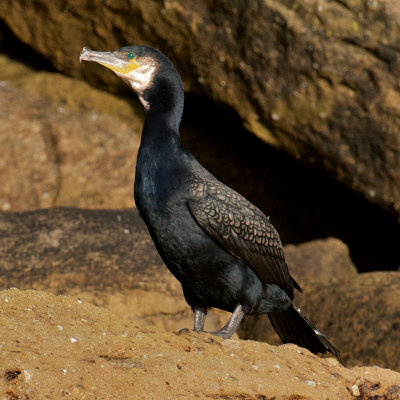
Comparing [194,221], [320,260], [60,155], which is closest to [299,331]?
[194,221]

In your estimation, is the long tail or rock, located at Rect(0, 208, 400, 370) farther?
rock, located at Rect(0, 208, 400, 370)

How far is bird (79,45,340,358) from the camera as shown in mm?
4137

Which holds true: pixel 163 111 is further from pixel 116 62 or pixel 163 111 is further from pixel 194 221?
pixel 194 221

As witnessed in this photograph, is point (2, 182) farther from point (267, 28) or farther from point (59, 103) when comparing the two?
point (267, 28)

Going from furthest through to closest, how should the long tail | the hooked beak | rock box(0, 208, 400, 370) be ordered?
rock box(0, 208, 400, 370)
the long tail
the hooked beak

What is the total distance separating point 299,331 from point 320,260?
3.00 m

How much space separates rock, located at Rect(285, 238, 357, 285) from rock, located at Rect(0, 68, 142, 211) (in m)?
2.12

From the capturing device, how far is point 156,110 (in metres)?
4.45

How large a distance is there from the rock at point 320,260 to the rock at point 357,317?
3.18 ft

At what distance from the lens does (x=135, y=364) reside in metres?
3.22

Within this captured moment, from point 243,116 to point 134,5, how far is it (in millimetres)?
1676

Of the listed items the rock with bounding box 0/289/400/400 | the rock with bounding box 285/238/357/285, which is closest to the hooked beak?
the rock with bounding box 0/289/400/400

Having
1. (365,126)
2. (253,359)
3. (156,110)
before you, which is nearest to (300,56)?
(365,126)

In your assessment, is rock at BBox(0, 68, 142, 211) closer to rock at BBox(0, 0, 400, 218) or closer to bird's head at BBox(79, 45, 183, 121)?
rock at BBox(0, 0, 400, 218)
